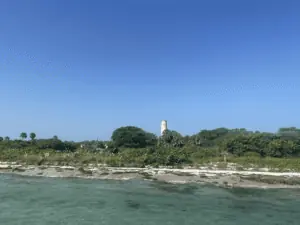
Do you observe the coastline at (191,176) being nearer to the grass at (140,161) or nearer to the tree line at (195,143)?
the grass at (140,161)

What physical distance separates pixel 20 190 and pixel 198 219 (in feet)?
58.9

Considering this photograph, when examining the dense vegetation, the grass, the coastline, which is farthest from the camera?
→ the dense vegetation

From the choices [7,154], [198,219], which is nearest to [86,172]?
[198,219]

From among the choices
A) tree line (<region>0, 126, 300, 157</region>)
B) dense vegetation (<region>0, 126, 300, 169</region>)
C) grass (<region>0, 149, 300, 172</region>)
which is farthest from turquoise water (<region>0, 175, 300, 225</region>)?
tree line (<region>0, 126, 300, 157</region>)

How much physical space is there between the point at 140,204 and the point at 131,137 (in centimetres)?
5467

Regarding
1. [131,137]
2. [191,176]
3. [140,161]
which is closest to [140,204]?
[191,176]

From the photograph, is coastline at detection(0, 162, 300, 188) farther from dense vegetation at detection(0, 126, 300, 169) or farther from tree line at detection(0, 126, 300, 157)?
tree line at detection(0, 126, 300, 157)

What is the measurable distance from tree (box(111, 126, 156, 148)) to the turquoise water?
44.4 metres

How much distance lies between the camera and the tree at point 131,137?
77.6 m

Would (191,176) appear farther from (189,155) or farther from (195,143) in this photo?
(195,143)

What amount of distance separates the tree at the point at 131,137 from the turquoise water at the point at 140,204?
1747 inches

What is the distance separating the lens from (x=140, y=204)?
23.8 m

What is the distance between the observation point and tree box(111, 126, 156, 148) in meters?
77.6

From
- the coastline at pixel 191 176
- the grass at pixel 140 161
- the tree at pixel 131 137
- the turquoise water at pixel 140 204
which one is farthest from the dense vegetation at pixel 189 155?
the turquoise water at pixel 140 204
